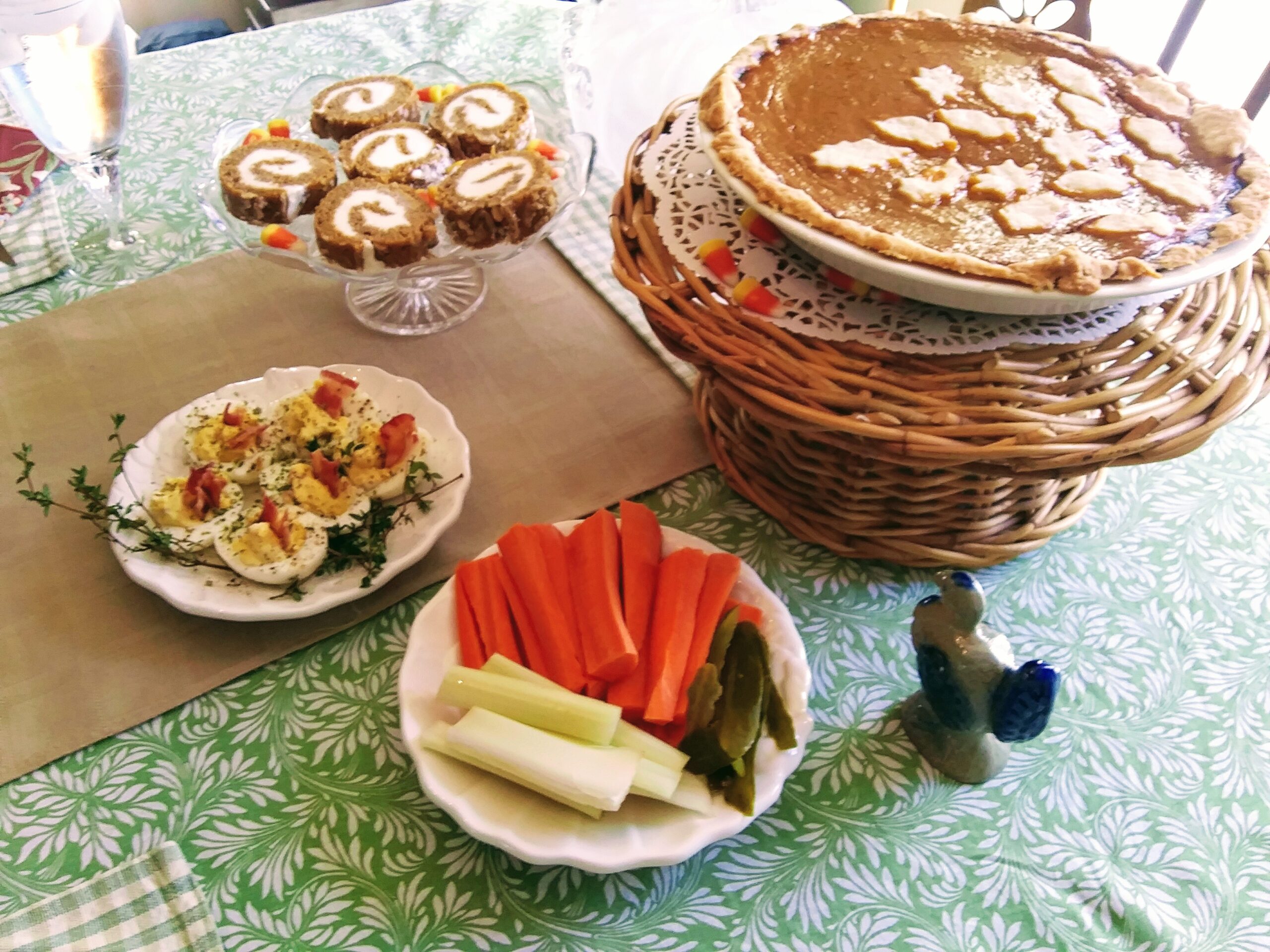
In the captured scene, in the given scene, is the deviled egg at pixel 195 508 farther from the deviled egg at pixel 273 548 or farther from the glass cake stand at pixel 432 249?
the glass cake stand at pixel 432 249

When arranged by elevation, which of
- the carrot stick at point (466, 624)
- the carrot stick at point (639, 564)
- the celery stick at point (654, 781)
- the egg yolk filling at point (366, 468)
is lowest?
the egg yolk filling at point (366, 468)

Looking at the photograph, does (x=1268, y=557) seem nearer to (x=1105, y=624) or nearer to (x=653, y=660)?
(x=1105, y=624)

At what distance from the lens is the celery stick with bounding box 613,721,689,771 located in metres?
0.70

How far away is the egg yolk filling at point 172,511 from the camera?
90 cm

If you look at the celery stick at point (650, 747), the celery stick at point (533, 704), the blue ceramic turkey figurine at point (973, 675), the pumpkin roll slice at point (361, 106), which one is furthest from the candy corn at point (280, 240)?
the blue ceramic turkey figurine at point (973, 675)

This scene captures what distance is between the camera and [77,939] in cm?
68

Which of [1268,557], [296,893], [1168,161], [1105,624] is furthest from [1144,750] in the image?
[296,893]

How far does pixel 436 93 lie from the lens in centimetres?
133

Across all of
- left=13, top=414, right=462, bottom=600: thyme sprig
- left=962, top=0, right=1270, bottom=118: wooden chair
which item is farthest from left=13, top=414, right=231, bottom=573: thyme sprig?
left=962, top=0, right=1270, bottom=118: wooden chair

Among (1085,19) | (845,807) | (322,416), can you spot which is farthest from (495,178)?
(1085,19)

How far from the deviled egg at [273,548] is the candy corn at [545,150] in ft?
2.00

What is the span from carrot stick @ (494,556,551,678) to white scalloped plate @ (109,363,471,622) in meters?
0.11

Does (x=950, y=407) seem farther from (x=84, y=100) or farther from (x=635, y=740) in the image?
(x=84, y=100)

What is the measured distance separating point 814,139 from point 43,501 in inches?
33.7
